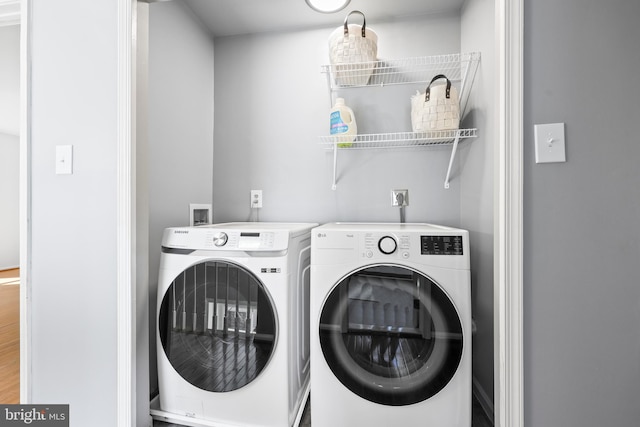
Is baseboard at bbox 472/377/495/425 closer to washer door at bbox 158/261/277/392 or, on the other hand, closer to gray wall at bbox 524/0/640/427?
gray wall at bbox 524/0/640/427

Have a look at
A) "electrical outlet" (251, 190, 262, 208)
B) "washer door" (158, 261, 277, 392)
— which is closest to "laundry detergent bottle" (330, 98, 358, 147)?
"electrical outlet" (251, 190, 262, 208)

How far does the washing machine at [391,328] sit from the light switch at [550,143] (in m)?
0.38

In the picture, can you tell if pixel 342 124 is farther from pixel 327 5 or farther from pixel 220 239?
pixel 220 239

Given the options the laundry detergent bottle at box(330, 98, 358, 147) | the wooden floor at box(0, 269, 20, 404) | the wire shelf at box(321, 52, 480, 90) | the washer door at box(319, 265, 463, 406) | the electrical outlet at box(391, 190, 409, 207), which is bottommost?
the wooden floor at box(0, 269, 20, 404)

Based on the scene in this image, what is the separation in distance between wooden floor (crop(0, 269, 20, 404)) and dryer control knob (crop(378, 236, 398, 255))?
201cm

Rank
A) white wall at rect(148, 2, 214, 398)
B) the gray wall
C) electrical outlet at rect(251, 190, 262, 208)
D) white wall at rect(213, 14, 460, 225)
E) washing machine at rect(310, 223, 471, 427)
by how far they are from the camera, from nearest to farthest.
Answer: the gray wall < washing machine at rect(310, 223, 471, 427) < white wall at rect(148, 2, 214, 398) < white wall at rect(213, 14, 460, 225) < electrical outlet at rect(251, 190, 262, 208)

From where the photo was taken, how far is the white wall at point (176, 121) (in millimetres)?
1301

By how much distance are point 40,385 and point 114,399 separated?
35 centimetres

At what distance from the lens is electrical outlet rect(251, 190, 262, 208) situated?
1823 mm

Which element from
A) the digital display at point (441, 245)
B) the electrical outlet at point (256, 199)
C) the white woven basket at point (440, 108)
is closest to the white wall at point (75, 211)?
the electrical outlet at point (256, 199)

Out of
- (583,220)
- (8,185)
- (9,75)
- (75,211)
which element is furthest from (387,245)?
(8,185)

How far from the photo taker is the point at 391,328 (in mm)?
1041

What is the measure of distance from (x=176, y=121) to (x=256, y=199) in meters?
0.67

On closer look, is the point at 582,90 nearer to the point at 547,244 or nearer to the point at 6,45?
the point at 547,244
